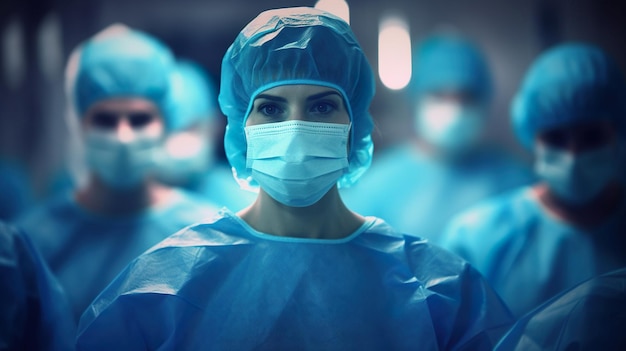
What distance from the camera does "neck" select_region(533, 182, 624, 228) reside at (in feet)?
7.73

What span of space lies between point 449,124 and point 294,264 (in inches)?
88.9

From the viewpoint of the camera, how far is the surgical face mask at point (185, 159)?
357 centimetres

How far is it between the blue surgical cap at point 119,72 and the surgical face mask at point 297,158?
50.1 inches

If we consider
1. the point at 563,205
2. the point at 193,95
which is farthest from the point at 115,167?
the point at 563,205

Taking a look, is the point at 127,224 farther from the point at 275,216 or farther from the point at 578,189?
the point at 578,189

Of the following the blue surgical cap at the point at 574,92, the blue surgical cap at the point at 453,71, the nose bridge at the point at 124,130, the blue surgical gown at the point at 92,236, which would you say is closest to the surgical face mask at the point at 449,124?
the blue surgical cap at the point at 453,71

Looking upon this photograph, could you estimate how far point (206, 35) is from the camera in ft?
14.7

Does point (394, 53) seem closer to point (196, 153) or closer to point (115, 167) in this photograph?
point (196, 153)

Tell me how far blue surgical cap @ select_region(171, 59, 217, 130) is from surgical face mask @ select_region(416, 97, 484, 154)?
146cm

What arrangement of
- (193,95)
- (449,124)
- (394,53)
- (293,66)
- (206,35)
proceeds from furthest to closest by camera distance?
(206,35)
(394,53)
(193,95)
(449,124)
(293,66)

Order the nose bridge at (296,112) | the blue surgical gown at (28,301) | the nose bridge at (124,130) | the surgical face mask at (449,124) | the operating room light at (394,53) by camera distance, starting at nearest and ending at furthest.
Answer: the nose bridge at (296,112) → the blue surgical gown at (28,301) → the nose bridge at (124,130) → the surgical face mask at (449,124) → the operating room light at (394,53)

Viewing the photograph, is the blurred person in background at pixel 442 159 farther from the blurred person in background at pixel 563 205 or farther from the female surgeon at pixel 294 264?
the female surgeon at pixel 294 264

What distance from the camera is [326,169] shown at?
4.89 feet

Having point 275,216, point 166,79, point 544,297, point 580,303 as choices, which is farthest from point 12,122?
point 580,303
